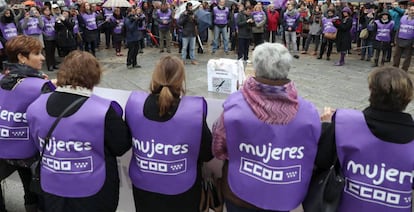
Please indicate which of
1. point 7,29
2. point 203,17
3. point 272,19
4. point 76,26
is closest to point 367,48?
point 272,19

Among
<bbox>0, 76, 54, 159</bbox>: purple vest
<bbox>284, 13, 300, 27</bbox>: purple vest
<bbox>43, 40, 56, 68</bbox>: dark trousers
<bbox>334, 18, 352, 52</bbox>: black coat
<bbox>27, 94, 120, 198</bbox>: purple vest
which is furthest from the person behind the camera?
<bbox>284, 13, 300, 27</bbox>: purple vest

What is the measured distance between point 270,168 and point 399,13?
10.9 m

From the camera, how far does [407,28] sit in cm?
948

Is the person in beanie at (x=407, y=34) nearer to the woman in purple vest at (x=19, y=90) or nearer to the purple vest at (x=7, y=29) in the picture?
the woman in purple vest at (x=19, y=90)

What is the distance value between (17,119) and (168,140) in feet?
4.09

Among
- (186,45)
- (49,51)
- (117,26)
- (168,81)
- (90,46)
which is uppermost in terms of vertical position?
(168,81)

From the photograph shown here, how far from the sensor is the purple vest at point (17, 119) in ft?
8.96

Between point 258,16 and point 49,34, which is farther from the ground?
point 258,16

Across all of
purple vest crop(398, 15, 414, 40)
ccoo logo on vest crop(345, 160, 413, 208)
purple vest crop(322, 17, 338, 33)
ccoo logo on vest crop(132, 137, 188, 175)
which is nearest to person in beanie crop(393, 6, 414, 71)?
purple vest crop(398, 15, 414, 40)

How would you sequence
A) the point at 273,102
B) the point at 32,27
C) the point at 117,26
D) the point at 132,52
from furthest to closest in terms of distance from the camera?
the point at 117,26 → the point at 132,52 → the point at 32,27 → the point at 273,102

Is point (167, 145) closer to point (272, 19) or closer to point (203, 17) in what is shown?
point (203, 17)

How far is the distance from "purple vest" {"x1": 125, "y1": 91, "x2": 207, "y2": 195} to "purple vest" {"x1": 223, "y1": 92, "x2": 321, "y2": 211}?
26cm

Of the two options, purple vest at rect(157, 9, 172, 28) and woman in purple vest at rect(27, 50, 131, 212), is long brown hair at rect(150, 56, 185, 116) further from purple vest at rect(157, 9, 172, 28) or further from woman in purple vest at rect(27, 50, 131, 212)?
purple vest at rect(157, 9, 172, 28)

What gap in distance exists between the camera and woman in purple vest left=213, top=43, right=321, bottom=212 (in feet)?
6.63
